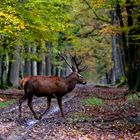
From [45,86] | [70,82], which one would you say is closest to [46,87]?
[45,86]

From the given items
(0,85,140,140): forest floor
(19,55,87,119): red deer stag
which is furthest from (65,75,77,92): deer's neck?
(0,85,140,140): forest floor

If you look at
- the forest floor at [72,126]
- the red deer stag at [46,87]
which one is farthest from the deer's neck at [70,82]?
the forest floor at [72,126]

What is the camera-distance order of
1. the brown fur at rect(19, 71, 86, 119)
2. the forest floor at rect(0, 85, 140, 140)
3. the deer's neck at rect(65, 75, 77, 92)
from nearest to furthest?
the forest floor at rect(0, 85, 140, 140) → the brown fur at rect(19, 71, 86, 119) → the deer's neck at rect(65, 75, 77, 92)

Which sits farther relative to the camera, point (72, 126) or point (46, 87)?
point (46, 87)

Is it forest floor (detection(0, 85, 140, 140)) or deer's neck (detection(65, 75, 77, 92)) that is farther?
deer's neck (detection(65, 75, 77, 92))

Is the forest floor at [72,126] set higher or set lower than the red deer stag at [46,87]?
lower

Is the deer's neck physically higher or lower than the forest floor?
higher

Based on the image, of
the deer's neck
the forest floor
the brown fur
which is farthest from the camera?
the deer's neck

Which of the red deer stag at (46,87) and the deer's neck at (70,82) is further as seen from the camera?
the deer's neck at (70,82)

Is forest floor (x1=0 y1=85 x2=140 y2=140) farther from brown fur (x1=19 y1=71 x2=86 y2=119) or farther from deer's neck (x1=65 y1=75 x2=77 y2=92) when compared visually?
deer's neck (x1=65 y1=75 x2=77 y2=92)

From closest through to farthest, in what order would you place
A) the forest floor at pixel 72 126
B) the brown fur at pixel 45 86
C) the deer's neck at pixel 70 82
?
the forest floor at pixel 72 126
the brown fur at pixel 45 86
the deer's neck at pixel 70 82

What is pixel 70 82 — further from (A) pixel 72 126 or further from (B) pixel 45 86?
(A) pixel 72 126

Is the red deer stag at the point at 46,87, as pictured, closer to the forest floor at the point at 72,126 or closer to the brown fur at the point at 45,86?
the brown fur at the point at 45,86

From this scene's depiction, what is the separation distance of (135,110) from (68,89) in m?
3.60
